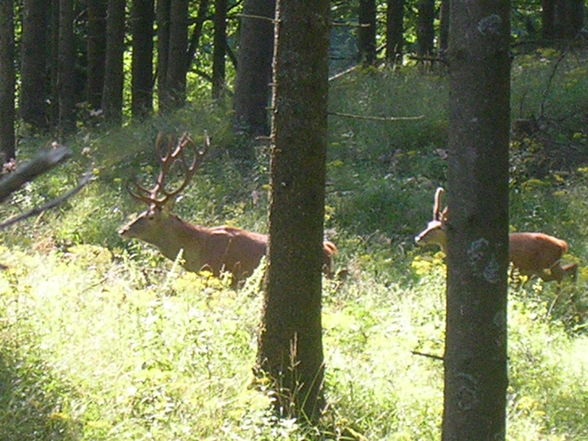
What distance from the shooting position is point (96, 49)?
1052 inches

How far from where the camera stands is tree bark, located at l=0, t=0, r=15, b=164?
17.4m

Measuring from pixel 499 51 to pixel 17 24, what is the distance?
30.3 m

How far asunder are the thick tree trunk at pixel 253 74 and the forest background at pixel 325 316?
0.45m

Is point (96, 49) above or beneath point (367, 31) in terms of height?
beneath

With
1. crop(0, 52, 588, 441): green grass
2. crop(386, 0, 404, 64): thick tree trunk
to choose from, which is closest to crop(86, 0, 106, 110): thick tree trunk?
A: crop(386, 0, 404, 64): thick tree trunk

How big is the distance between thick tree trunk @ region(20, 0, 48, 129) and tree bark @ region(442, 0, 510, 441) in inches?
735

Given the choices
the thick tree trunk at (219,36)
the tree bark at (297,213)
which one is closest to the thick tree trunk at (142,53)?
the thick tree trunk at (219,36)

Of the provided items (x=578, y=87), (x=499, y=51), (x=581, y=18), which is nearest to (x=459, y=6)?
(x=499, y=51)

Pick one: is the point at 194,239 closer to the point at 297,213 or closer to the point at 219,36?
the point at 297,213

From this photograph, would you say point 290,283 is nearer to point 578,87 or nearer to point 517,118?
point 517,118

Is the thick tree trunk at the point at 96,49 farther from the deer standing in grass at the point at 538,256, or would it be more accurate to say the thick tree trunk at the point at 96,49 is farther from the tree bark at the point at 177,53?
the deer standing in grass at the point at 538,256

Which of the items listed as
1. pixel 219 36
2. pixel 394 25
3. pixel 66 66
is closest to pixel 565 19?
pixel 394 25

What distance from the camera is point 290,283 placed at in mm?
6504

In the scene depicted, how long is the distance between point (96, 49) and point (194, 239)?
51.6ft
